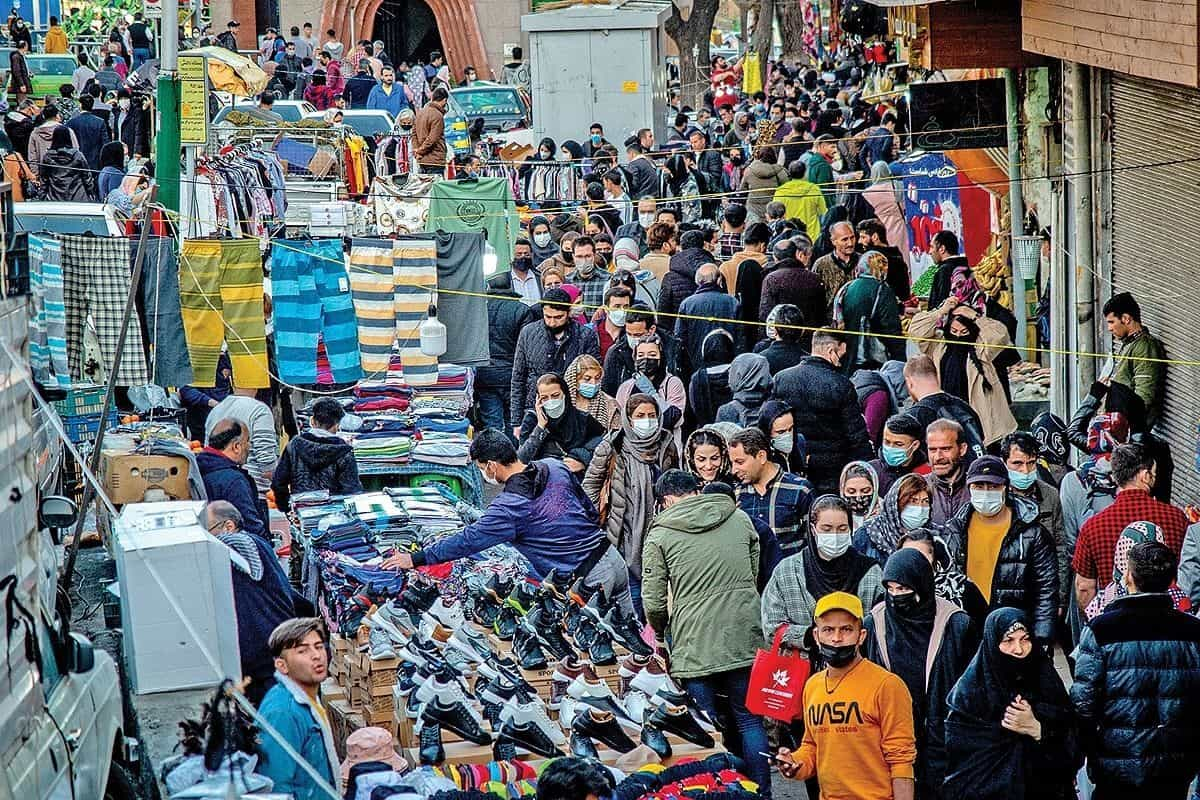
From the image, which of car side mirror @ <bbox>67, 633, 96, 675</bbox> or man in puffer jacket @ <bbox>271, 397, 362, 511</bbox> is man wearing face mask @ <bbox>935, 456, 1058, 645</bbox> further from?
man in puffer jacket @ <bbox>271, 397, 362, 511</bbox>

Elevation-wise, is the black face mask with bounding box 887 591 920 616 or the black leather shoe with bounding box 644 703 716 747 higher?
the black face mask with bounding box 887 591 920 616

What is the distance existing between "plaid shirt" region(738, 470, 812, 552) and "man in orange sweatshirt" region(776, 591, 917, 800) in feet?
6.33

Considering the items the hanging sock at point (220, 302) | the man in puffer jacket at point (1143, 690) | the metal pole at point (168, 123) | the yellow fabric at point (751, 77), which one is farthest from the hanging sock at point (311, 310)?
the yellow fabric at point (751, 77)

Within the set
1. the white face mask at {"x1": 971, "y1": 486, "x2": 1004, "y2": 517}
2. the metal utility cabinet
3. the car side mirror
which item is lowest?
the car side mirror

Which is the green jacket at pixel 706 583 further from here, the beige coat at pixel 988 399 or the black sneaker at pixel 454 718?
the beige coat at pixel 988 399

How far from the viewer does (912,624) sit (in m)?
7.24

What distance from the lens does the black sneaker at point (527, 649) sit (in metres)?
7.93

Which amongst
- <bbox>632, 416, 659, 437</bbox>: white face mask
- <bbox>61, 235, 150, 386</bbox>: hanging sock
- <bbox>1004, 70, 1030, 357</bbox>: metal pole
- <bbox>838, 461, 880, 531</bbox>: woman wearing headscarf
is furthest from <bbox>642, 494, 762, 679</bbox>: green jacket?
<bbox>1004, 70, 1030, 357</bbox>: metal pole

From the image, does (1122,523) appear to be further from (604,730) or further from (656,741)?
(604,730)

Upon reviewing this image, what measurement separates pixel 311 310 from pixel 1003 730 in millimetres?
6896

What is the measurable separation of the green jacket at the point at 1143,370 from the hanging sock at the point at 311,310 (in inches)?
197

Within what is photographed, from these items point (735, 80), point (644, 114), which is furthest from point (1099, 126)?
point (735, 80)

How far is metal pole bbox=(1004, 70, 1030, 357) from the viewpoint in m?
15.2

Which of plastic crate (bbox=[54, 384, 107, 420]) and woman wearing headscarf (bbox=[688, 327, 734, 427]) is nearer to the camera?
plastic crate (bbox=[54, 384, 107, 420])
